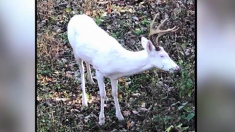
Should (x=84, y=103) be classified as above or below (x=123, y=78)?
below

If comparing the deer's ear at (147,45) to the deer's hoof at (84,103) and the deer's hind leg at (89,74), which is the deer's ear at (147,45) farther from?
the deer's hoof at (84,103)

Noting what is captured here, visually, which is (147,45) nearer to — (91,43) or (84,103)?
(91,43)

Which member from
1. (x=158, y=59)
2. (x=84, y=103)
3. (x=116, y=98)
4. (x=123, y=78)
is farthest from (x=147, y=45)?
(x=84, y=103)

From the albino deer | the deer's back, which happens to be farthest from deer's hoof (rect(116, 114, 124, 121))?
the deer's back

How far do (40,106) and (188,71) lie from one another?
0.85 m

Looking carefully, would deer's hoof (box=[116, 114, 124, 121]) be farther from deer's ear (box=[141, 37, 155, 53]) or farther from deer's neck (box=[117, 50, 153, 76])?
deer's ear (box=[141, 37, 155, 53])

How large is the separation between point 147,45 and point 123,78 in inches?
9.0

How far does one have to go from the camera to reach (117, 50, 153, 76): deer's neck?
177 cm

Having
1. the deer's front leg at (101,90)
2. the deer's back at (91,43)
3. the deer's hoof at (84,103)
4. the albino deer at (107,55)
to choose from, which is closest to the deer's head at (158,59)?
the albino deer at (107,55)

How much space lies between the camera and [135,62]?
5.83 ft

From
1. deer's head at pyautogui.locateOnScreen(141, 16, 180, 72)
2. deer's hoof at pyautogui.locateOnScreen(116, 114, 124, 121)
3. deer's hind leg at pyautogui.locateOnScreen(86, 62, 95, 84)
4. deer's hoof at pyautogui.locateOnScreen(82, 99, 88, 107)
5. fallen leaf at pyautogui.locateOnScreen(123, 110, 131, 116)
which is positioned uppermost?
deer's head at pyautogui.locateOnScreen(141, 16, 180, 72)

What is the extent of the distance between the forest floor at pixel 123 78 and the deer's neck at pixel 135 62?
0.09 feet

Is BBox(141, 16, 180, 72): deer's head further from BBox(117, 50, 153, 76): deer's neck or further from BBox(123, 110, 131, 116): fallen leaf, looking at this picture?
BBox(123, 110, 131, 116): fallen leaf

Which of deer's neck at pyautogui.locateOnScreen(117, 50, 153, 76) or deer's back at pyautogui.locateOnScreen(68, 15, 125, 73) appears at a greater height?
deer's back at pyautogui.locateOnScreen(68, 15, 125, 73)
